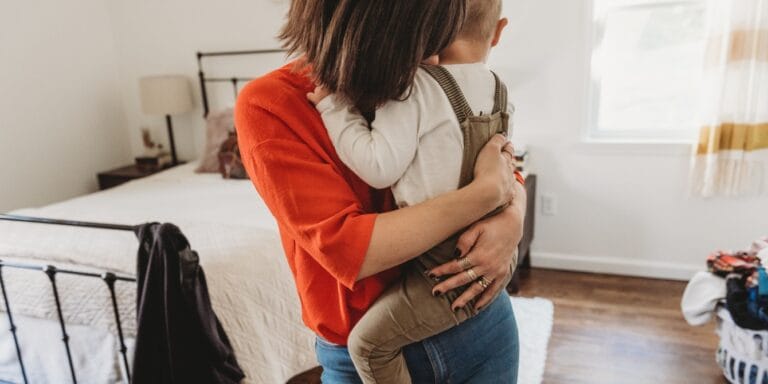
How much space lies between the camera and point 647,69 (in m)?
2.70

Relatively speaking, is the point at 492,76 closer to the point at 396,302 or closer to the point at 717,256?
the point at 396,302

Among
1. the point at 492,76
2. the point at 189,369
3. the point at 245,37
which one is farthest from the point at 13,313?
the point at 245,37

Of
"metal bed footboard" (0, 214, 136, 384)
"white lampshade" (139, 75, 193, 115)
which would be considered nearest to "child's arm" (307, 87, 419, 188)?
"metal bed footboard" (0, 214, 136, 384)

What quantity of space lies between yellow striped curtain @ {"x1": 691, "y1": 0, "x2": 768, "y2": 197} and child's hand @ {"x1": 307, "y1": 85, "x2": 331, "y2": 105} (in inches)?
93.7

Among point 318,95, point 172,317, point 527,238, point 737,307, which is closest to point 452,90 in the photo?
point 318,95

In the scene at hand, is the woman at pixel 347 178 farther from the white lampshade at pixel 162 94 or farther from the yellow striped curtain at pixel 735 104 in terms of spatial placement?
the white lampshade at pixel 162 94

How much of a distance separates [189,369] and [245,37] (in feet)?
8.23

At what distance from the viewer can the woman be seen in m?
0.62

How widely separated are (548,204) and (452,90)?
2.35 metres

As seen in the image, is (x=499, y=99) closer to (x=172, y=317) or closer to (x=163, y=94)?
(x=172, y=317)

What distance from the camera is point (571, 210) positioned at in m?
2.90

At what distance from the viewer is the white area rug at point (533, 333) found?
2018 millimetres

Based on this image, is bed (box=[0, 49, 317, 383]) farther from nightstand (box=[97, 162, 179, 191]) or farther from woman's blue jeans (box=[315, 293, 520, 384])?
nightstand (box=[97, 162, 179, 191])

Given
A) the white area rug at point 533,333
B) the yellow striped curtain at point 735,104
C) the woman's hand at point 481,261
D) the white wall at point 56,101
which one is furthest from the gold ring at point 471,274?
the white wall at point 56,101
